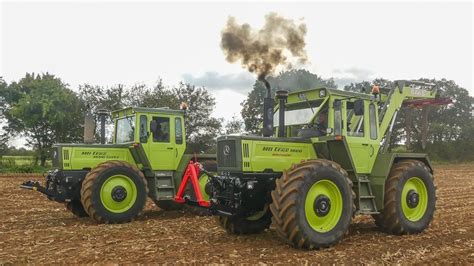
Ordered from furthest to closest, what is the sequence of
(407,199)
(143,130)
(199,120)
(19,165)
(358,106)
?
(199,120) → (19,165) → (143,130) → (407,199) → (358,106)

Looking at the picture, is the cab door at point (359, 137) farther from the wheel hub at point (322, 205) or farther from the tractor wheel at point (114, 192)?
the tractor wheel at point (114, 192)

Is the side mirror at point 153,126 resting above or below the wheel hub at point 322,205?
above

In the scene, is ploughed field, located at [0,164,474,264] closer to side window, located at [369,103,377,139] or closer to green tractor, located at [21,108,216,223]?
green tractor, located at [21,108,216,223]

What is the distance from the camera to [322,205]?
296 inches

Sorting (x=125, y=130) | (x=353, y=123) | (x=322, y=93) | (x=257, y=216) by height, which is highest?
(x=322, y=93)

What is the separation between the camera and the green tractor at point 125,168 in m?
10.7

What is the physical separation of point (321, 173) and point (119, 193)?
5274 mm

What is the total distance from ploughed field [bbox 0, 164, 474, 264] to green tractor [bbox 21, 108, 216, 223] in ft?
1.61

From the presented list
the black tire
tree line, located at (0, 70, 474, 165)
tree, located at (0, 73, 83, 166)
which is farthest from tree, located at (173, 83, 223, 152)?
the black tire

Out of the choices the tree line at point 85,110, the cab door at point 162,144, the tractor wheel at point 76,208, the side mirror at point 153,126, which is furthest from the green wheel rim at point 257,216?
the tree line at point 85,110

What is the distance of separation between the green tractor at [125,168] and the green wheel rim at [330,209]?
3.48 meters

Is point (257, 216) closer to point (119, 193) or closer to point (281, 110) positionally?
point (281, 110)

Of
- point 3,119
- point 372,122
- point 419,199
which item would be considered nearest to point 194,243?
point 372,122

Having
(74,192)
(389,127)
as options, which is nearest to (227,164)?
(389,127)
